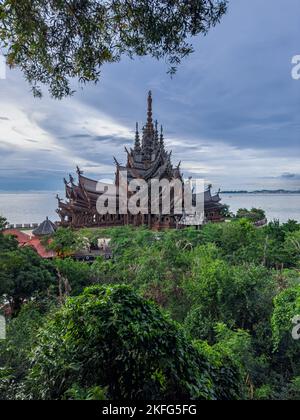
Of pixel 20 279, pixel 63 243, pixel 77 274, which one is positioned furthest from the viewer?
pixel 63 243

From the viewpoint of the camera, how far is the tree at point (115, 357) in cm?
334

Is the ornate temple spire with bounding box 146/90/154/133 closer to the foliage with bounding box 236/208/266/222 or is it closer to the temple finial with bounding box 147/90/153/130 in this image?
the temple finial with bounding box 147/90/153/130

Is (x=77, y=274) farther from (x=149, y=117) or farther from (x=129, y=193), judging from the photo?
(x=149, y=117)

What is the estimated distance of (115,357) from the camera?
3473mm

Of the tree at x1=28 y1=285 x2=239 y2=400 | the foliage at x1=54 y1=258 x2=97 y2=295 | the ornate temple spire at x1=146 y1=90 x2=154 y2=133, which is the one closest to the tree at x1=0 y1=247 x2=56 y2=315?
the foliage at x1=54 y1=258 x2=97 y2=295

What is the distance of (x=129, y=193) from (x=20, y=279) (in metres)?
17.4

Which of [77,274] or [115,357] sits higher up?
[115,357]

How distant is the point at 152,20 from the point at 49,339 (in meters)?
4.06

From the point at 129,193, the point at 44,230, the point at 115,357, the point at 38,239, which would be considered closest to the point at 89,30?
the point at 115,357

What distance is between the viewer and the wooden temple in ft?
83.1

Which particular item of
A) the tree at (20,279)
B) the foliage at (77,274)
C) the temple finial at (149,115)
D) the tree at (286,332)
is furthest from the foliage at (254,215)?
the tree at (286,332)

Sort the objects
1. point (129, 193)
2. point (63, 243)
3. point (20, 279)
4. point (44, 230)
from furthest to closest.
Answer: point (129, 193)
point (44, 230)
point (63, 243)
point (20, 279)

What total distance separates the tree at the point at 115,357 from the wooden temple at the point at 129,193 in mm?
19843

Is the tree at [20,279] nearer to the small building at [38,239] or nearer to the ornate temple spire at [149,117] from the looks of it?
the small building at [38,239]
